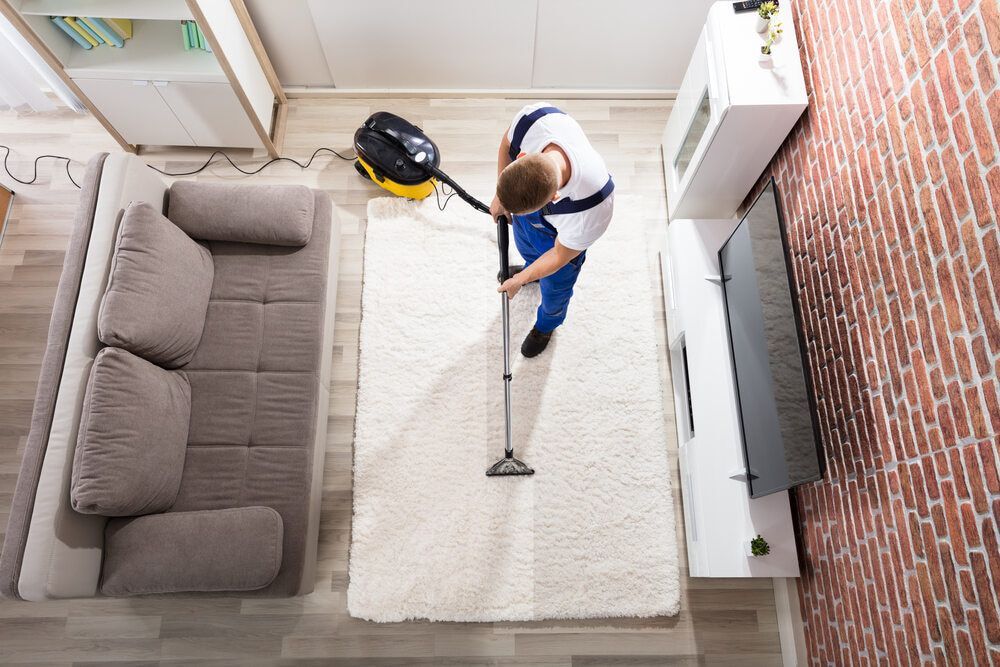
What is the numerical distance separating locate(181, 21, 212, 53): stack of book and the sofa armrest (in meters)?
2.17

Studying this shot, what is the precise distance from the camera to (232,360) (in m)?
2.44

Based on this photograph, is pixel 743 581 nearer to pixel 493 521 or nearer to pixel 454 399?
pixel 493 521

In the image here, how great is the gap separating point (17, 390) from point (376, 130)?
2.25m

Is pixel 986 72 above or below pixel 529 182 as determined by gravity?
above

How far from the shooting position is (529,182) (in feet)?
5.23

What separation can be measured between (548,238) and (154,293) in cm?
156

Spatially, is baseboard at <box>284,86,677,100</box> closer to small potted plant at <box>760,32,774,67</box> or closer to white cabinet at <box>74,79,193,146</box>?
white cabinet at <box>74,79,193,146</box>

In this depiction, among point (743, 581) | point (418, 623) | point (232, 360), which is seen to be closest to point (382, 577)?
point (418, 623)

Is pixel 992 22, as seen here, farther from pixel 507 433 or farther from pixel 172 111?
pixel 172 111

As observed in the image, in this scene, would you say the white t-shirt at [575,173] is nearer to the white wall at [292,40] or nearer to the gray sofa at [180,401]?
the gray sofa at [180,401]

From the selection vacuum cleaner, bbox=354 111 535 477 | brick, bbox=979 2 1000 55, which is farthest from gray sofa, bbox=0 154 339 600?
brick, bbox=979 2 1000 55

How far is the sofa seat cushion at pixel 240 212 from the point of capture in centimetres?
247

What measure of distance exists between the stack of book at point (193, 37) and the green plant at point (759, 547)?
332cm

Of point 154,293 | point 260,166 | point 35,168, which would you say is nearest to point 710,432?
point 154,293
